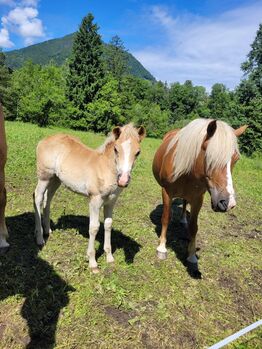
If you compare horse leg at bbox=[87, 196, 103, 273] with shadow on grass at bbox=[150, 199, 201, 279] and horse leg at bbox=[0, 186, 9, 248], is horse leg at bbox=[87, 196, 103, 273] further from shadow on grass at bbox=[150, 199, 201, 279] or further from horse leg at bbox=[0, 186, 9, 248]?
shadow on grass at bbox=[150, 199, 201, 279]

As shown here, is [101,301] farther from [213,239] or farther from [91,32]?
[91,32]

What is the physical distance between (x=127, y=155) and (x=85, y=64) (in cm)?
3109

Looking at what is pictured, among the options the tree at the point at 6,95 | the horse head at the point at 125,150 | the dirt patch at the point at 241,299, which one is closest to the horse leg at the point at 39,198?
the horse head at the point at 125,150

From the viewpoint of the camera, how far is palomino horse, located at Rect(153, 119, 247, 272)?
3.33 meters

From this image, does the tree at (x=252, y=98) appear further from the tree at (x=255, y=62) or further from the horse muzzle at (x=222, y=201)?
the horse muzzle at (x=222, y=201)

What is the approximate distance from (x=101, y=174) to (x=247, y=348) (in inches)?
99.1

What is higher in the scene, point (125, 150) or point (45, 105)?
point (125, 150)

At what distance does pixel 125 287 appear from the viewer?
382cm

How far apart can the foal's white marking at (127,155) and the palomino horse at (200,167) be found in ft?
3.01

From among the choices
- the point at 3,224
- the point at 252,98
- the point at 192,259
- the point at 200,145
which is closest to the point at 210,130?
the point at 200,145

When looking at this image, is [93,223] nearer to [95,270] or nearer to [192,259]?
[95,270]

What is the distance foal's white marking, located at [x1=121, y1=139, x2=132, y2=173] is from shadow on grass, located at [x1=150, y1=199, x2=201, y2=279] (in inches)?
81.6

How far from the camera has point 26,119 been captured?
33.0m

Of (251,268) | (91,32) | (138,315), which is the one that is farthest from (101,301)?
(91,32)
